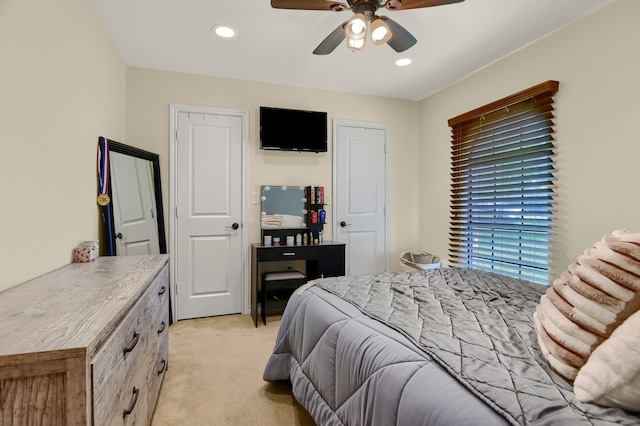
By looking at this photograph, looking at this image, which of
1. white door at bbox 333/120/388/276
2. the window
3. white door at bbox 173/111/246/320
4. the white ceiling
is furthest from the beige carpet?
the white ceiling

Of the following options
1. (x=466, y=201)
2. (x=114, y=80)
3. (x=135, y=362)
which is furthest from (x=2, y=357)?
(x=466, y=201)

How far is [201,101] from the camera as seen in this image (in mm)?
3389

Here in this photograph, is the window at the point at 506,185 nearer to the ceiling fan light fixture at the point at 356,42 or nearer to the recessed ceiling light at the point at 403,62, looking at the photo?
the recessed ceiling light at the point at 403,62

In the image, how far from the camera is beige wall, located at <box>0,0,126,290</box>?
1306mm

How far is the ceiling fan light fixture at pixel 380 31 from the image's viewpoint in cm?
198

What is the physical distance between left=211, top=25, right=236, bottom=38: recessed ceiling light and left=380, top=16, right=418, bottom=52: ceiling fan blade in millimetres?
1277

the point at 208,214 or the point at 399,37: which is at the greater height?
the point at 399,37

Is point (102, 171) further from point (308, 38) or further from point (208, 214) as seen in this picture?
point (308, 38)

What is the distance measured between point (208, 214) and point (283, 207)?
82cm

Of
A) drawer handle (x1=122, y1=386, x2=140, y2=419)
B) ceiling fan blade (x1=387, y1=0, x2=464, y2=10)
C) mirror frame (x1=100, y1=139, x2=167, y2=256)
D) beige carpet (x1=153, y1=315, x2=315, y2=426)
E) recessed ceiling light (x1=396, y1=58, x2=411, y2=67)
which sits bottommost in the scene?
beige carpet (x1=153, y1=315, x2=315, y2=426)

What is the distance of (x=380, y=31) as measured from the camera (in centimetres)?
202

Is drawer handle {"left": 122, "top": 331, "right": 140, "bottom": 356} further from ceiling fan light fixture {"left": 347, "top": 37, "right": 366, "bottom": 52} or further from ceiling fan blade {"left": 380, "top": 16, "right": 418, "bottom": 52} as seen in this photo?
ceiling fan blade {"left": 380, "top": 16, "right": 418, "bottom": 52}

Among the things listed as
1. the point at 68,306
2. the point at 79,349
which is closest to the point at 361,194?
the point at 68,306

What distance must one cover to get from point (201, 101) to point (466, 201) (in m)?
3.08
